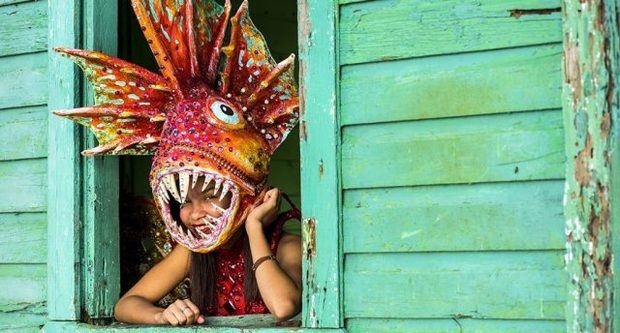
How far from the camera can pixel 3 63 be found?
4098 mm

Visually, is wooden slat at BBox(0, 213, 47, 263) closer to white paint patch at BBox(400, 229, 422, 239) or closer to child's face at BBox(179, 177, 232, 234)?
child's face at BBox(179, 177, 232, 234)

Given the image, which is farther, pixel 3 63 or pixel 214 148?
pixel 3 63

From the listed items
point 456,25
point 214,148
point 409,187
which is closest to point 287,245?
point 214,148

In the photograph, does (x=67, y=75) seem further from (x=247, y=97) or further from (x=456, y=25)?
(x=456, y=25)

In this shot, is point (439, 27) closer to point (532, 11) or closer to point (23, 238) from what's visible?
point (532, 11)

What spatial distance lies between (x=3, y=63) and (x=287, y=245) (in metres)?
1.35

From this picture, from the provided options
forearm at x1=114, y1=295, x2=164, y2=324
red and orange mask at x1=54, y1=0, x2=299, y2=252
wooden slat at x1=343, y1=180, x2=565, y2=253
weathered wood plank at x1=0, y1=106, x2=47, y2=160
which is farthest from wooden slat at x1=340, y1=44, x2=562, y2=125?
weathered wood plank at x1=0, y1=106, x2=47, y2=160

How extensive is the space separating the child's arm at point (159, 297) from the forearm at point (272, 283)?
0.28 m

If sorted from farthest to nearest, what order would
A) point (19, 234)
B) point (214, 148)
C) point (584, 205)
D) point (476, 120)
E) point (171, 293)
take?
point (171, 293) → point (19, 234) → point (214, 148) → point (476, 120) → point (584, 205)

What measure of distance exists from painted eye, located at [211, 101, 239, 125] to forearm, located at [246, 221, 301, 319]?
387 millimetres

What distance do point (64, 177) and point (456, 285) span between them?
1.59m

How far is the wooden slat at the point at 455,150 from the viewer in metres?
2.96

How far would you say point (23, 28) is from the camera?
4055 millimetres

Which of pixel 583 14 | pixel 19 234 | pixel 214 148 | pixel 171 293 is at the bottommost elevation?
pixel 171 293
